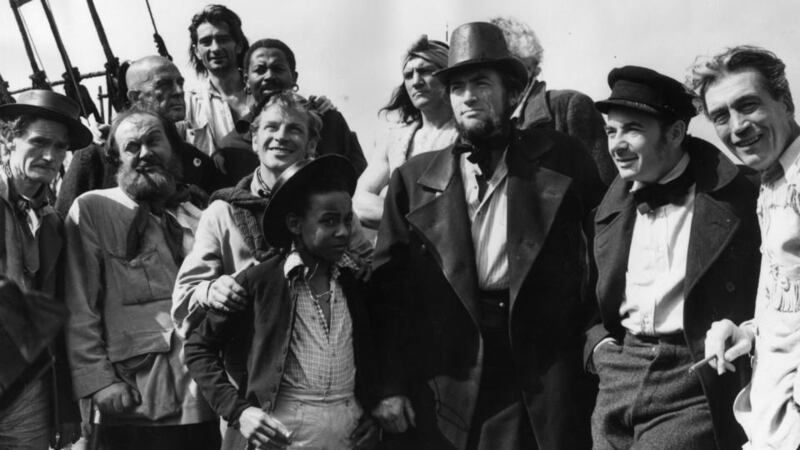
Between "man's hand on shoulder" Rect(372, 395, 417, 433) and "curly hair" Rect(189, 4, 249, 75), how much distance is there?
3.44 m

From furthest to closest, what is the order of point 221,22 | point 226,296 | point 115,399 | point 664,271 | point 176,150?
point 221,22
point 176,150
point 115,399
point 226,296
point 664,271

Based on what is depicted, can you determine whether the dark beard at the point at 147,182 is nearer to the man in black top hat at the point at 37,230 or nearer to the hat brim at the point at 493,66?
the man in black top hat at the point at 37,230

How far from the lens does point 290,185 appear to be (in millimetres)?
6004

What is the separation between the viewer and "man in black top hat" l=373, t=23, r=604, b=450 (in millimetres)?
5949

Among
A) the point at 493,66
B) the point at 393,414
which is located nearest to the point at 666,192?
the point at 493,66

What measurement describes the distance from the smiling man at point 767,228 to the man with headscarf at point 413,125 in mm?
2152

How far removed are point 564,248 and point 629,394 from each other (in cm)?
85

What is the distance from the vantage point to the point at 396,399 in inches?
236

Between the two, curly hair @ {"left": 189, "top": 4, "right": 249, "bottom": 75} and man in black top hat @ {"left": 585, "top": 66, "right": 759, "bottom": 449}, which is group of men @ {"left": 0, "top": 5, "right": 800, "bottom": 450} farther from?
curly hair @ {"left": 189, "top": 4, "right": 249, "bottom": 75}

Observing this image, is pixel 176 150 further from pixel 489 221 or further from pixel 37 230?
pixel 489 221

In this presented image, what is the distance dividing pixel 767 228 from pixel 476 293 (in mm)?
1380

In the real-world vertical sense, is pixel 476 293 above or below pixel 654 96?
below

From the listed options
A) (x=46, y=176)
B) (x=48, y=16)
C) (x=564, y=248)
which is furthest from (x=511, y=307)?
(x=48, y=16)

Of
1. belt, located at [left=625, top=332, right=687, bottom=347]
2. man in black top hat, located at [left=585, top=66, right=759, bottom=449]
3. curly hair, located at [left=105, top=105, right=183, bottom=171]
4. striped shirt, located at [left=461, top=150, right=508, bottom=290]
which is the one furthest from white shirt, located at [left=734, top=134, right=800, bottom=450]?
curly hair, located at [left=105, top=105, right=183, bottom=171]
